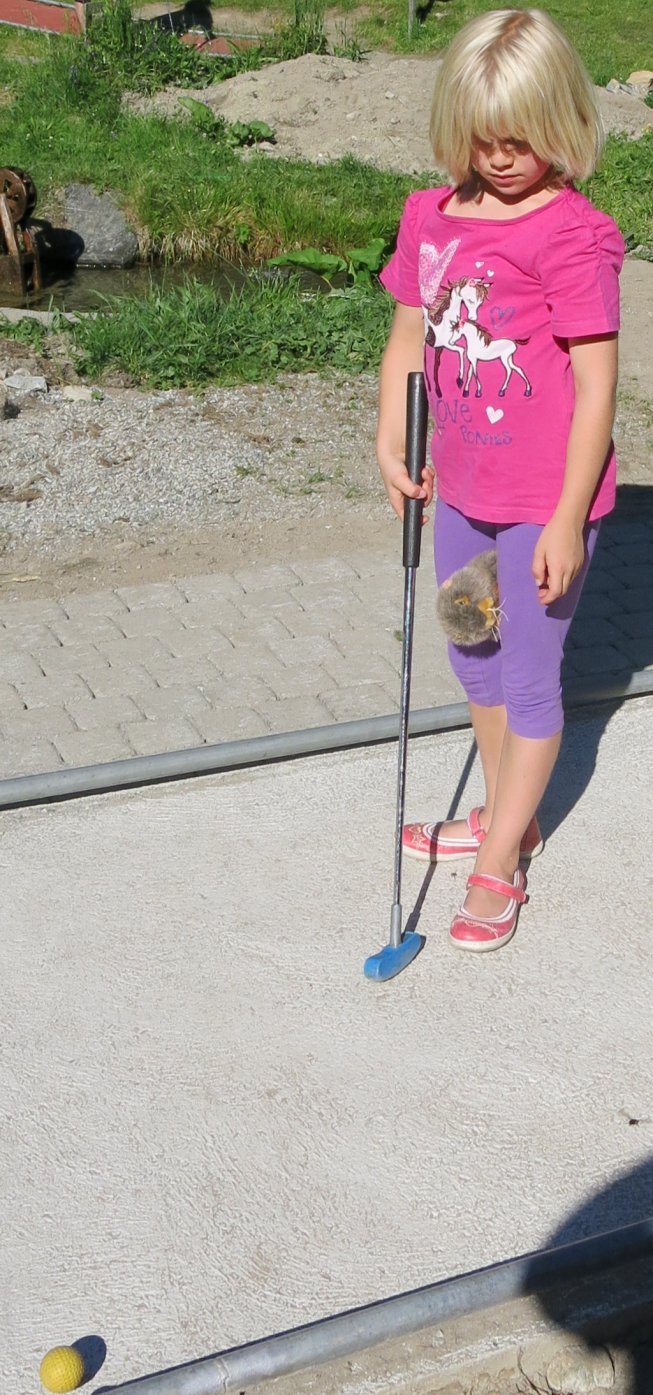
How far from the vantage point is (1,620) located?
15.5ft

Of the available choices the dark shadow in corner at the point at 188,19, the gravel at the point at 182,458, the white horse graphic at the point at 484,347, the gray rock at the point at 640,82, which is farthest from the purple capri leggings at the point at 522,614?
the dark shadow in corner at the point at 188,19

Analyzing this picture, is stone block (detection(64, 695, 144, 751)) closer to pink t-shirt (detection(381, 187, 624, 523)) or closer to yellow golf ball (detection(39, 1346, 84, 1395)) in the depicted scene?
pink t-shirt (detection(381, 187, 624, 523))

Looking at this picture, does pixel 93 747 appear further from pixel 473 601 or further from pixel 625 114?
pixel 625 114

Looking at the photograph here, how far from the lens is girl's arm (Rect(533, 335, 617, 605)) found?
2.69 meters

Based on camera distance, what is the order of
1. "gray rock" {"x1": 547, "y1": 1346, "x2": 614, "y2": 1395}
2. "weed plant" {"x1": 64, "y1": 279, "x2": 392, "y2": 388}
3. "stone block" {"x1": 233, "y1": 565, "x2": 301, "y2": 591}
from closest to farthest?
"gray rock" {"x1": 547, "y1": 1346, "x2": 614, "y2": 1395}, "stone block" {"x1": 233, "y1": 565, "x2": 301, "y2": 591}, "weed plant" {"x1": 64, "y1": 279, "x2": 392, "y2": 388}

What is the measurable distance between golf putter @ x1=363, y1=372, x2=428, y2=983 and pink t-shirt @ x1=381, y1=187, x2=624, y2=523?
83 mm

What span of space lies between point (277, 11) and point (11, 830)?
57.9 feet

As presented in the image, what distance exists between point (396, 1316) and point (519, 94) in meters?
2.02

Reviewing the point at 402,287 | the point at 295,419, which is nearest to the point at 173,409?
the point at 295,419

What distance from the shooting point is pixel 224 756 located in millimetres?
3766

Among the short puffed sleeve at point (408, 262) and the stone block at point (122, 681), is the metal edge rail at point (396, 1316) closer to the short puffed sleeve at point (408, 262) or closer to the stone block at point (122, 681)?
the short puffed sleeve at point (408, 262)

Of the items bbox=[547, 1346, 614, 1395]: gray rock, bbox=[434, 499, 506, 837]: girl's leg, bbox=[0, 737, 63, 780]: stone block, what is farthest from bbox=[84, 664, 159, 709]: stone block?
bbox=[547, 1346, 614, 1395]: gray rock

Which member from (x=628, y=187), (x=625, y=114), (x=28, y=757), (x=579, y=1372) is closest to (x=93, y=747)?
(x=28, y=757)

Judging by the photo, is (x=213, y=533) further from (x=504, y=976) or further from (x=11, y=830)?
(x=504, y=976)
